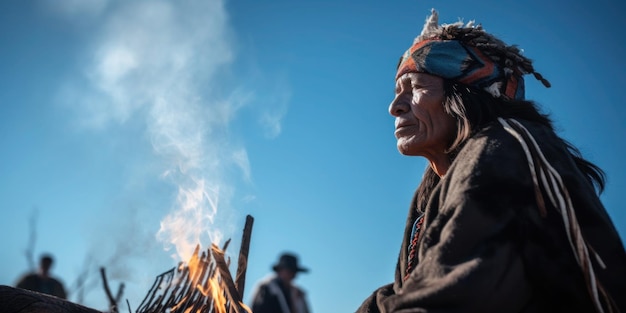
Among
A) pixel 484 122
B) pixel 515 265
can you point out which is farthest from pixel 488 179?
pixel 484 122

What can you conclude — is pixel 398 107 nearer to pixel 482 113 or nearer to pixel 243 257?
pixel 482 113

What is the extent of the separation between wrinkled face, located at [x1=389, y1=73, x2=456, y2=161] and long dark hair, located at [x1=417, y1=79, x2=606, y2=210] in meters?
0.04

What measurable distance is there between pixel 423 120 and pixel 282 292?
16.8 feet

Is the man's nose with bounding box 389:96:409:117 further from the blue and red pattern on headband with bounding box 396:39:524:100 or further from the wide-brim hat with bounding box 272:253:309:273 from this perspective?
the wide-brim hat with bounding box 272:253:309:273

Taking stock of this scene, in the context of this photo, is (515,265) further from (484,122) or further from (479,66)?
(479,66)

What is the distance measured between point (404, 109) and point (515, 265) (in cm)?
128

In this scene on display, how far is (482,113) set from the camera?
Result: 239 cm

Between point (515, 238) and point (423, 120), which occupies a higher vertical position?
point (423, 120)

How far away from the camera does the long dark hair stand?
7.75ft

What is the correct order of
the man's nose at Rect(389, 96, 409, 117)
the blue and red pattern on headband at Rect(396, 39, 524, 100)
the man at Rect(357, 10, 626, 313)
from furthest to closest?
the man's nose at Rect(389, 96, 409, 117) < the blue and red pattern on headband at Rect(396, 39, 524, 100) < the man at Rect(357, 10, 626, 313)

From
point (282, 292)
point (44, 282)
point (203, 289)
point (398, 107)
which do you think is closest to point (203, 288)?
point (203, 289)

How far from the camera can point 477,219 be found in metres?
1.64

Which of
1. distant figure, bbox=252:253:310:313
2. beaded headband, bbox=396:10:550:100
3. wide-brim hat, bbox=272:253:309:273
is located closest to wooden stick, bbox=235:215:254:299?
beaded headband, bbox=396:10:550:100

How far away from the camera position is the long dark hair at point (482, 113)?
236 cm
